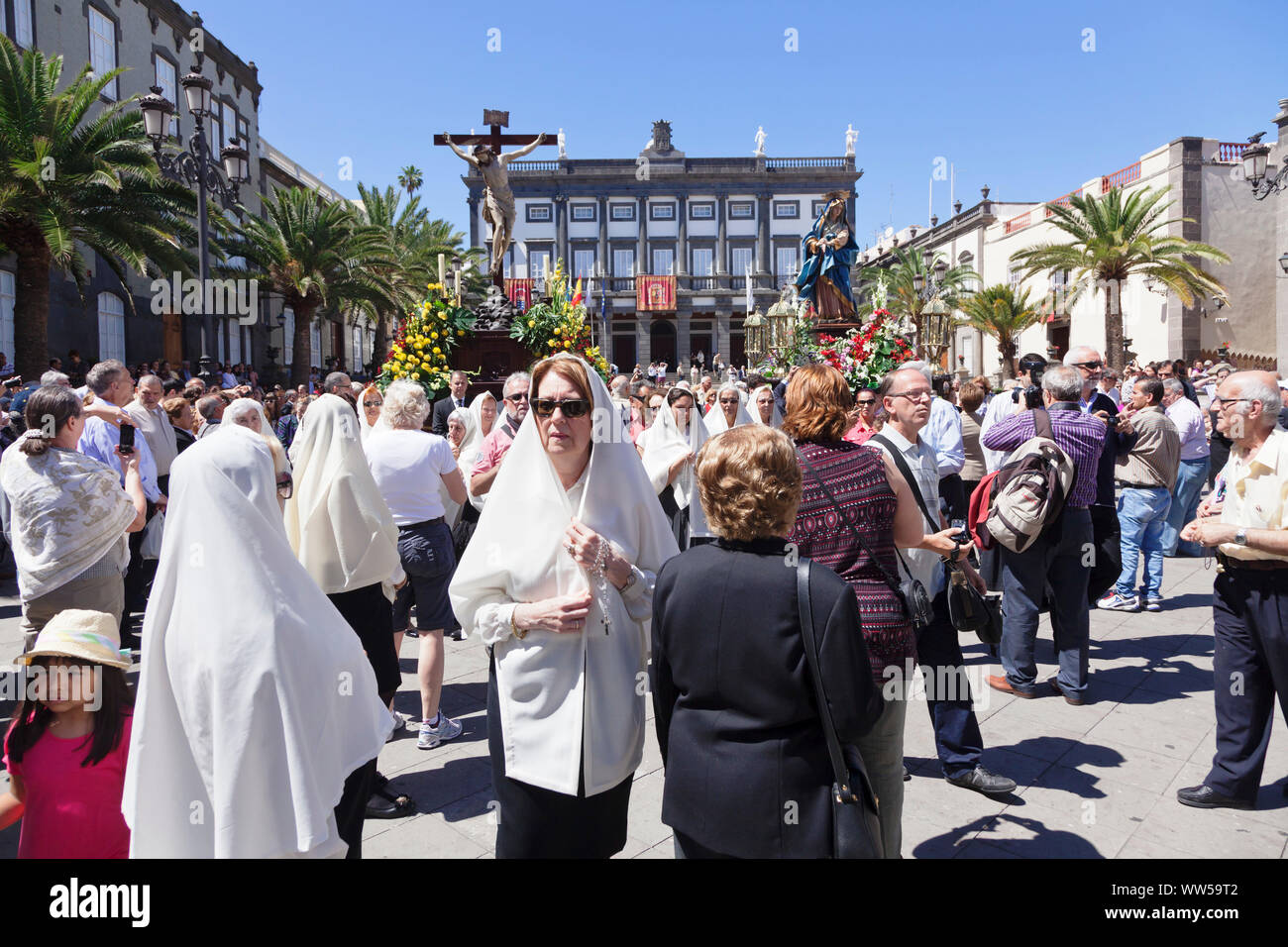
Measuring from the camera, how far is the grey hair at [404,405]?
4973 mm

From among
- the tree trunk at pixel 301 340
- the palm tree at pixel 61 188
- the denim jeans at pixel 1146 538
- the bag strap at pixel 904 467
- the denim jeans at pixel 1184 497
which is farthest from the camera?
the tree trunk at pixel 301 340

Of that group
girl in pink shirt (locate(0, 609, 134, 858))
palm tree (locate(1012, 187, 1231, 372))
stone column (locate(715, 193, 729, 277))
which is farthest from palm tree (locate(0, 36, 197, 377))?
stone column (locate(715, 193, 729, 277))

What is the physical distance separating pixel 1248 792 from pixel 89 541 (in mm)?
5850

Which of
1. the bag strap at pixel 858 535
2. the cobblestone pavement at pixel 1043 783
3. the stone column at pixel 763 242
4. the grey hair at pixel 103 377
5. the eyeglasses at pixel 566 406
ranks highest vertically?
the stone column at pixel 763 242

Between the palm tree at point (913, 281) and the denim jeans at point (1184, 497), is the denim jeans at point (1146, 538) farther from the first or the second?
the palm tree at point (913, 281)

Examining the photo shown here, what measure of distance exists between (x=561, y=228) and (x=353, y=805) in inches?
2332

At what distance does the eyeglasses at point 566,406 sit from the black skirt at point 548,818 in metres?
0.99

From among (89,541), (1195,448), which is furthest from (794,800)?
(1195,448)

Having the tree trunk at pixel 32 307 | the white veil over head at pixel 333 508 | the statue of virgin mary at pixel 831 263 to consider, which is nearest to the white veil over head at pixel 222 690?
the white veil over head at pixel 333 508

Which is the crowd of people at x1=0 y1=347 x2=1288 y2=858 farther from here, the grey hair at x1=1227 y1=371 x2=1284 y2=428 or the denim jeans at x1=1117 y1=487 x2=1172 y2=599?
the denim jeans at x1=1117 y1=487 x2=1172 y2=599

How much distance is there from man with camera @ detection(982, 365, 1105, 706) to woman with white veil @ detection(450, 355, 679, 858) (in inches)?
141

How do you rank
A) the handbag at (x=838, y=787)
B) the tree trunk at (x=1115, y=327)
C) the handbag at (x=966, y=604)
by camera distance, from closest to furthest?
the handbag at (x=838, y=787) < the handbag at (x=966, y=604) < the tree trunk at (x=1115, y=327)

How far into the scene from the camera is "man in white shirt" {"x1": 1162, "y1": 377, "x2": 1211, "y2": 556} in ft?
30.6

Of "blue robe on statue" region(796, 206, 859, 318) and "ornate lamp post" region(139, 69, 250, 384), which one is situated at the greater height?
"ornate lamp post" region(139, 69, 250, 384)
